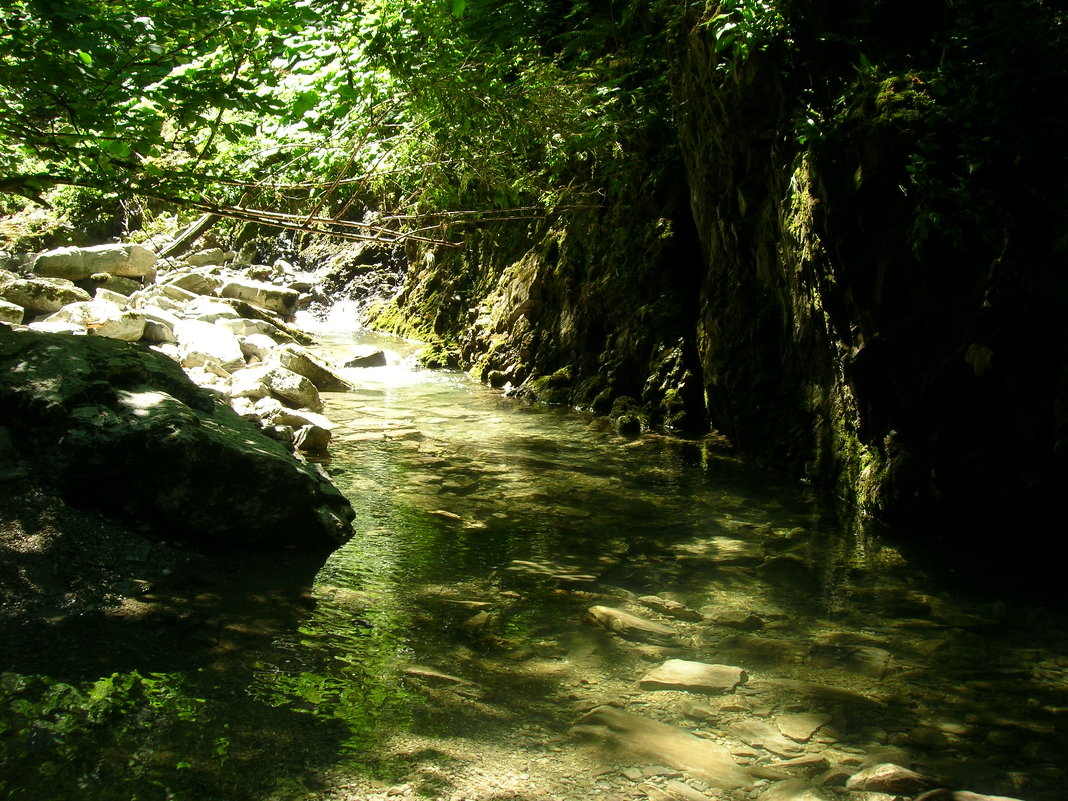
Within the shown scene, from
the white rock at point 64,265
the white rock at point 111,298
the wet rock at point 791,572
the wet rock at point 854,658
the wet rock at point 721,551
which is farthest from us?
the white rock at point 64,265

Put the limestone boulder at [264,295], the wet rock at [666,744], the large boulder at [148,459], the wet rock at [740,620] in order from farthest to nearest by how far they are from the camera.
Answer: the limestone boulder at [264,295] → the large boulder at [148,459] → the wet rock at [740,620] → the wet rock at [666,744]

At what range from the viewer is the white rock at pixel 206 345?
9.70 m

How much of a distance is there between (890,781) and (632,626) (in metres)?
1.50

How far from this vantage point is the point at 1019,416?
538 cm

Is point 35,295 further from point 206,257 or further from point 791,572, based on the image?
point 206,257

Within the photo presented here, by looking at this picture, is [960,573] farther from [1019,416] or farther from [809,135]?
[809,135]

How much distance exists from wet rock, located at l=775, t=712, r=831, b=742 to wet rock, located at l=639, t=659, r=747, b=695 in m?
0.29

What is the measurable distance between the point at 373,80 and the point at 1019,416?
18.1ft

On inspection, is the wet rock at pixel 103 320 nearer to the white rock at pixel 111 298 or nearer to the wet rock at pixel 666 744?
the white rock at pixel 111 298

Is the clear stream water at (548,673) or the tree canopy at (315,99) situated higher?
the tree canopy at (315,99)

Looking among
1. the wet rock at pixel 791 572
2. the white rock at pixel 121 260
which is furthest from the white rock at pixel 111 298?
the wet rock at pixel 791 572

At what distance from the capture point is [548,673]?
3.59 metres

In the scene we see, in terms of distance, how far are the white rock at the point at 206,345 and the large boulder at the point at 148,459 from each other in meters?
4.54

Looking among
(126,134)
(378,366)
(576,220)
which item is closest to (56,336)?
(126,134)
